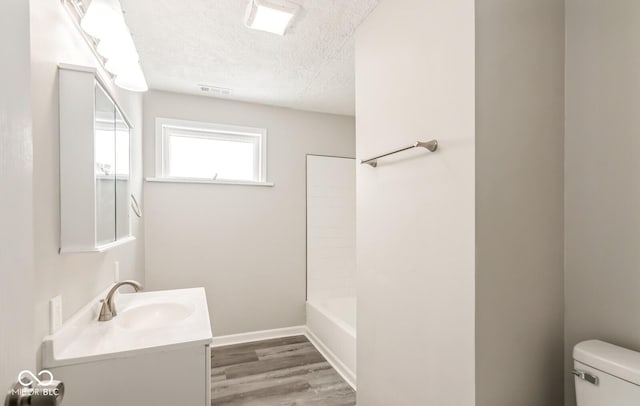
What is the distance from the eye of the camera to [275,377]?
227cm

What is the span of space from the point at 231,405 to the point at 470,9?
2.51 metres

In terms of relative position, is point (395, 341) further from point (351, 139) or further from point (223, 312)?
point (351, 139)

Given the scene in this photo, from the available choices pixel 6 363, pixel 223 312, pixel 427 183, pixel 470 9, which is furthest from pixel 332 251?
pixel 6 363

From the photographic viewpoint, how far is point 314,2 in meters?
1.53

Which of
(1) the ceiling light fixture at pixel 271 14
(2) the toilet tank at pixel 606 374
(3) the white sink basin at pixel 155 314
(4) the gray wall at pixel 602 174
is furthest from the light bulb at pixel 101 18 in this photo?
(2) the toilet tank at pixel 606 374

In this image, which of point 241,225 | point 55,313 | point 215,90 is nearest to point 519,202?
point 55,313

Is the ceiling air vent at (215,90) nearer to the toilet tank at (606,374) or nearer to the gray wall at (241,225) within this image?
the gray wall at (241,225)

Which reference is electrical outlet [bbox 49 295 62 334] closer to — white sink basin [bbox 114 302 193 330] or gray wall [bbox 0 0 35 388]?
white sink basin [bbox 114 302 193 330]

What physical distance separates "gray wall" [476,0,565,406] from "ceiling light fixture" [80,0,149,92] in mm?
1427

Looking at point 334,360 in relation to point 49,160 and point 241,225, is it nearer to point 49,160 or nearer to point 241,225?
point 241,225

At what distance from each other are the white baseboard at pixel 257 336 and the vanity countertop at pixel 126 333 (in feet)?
4.16

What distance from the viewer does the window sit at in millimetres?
2721

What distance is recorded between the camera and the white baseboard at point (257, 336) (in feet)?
9.19

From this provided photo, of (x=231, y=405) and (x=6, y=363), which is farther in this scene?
(x=231, y=405)
